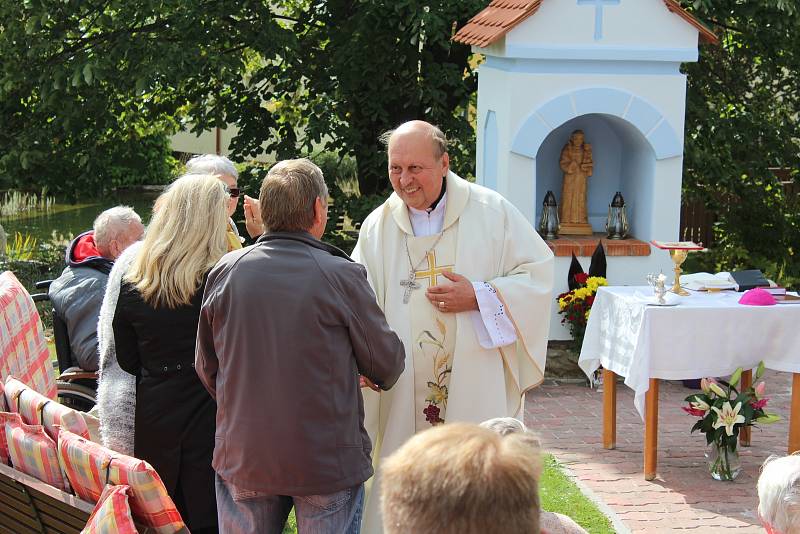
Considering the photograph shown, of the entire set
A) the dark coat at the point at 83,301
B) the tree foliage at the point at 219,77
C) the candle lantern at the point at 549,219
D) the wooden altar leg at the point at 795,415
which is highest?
the tree foliage at the point at 219,77

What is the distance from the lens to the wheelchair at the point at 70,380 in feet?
18.0

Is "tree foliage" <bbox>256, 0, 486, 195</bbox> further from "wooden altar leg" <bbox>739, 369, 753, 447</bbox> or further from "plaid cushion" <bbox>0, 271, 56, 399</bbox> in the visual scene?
"plaid cushion" <bbox>0, 271, 56, 399</bbox>

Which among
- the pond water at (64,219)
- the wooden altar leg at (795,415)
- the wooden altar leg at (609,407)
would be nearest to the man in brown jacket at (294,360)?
the wooden altar leg at (609,407)

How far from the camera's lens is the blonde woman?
3.78 meters

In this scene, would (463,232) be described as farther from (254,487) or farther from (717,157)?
(717,157)

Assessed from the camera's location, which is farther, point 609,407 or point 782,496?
point 609,407

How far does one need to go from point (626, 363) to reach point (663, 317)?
1.21 ft

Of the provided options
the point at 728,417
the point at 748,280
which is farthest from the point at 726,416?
the point at 748,280

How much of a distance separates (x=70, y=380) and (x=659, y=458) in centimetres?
340

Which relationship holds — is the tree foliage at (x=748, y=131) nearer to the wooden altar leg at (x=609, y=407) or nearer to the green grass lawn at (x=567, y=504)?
the wooden altar leg at (x=609, y=407)

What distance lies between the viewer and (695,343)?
6.06m

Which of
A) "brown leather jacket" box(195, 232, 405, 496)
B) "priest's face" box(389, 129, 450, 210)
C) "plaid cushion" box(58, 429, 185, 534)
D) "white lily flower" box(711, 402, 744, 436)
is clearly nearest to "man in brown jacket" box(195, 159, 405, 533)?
"brown leather jacket" box(195, 232, 405, 496)

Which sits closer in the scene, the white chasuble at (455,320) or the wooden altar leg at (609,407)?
the white chasuble at (455,320)

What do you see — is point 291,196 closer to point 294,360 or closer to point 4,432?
point 294,360
